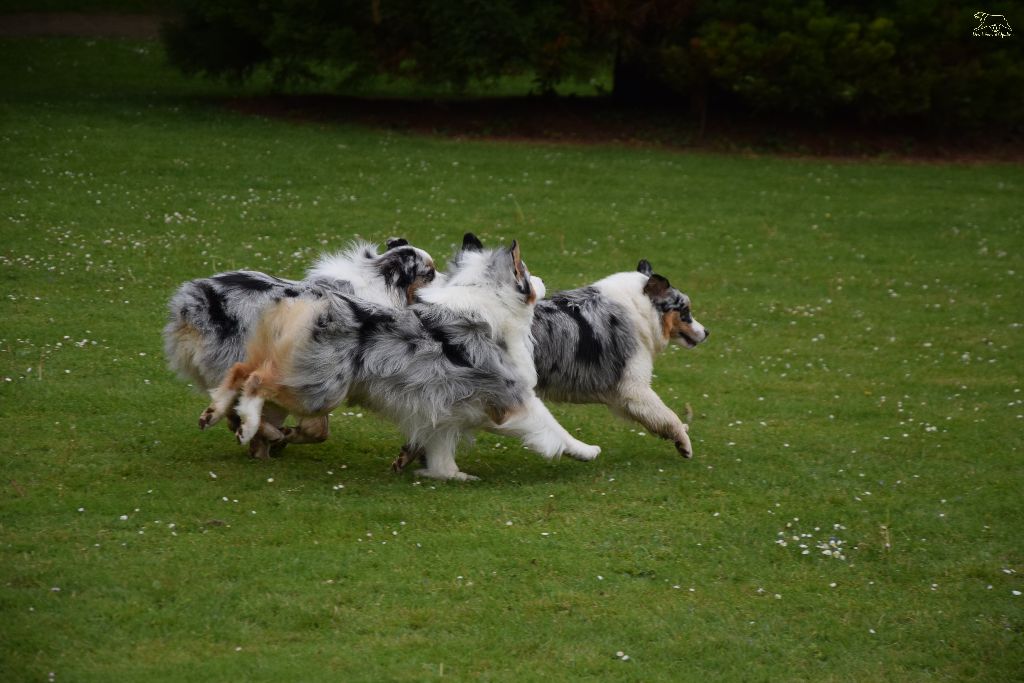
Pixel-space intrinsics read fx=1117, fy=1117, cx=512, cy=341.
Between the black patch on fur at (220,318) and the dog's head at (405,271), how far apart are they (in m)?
1.19

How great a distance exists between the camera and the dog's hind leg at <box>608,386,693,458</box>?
338 inches

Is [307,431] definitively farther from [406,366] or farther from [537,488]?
[537,488]

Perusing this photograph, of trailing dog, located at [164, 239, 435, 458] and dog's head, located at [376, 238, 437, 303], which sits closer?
trailing dog, located at [164, 239, 435, 458]

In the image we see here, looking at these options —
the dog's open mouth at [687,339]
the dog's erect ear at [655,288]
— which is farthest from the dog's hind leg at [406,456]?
the dog's open mouth at [687,339]

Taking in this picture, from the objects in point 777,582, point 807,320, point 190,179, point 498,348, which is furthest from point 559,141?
point 777,582

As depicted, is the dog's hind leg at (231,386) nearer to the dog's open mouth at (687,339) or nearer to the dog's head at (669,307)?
the dog's head at (669,307)

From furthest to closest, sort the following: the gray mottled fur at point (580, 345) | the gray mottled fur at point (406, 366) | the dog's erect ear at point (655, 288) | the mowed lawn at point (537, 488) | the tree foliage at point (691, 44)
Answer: the tree foliage at point (691, 44) < the dog's erect ear at point (655, 288) < the gray mottled fur at point (580, 345) < the gray mottled fur at point (406, 366) < the mowed lawn at point (537, 488)

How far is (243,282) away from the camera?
7.70 metres

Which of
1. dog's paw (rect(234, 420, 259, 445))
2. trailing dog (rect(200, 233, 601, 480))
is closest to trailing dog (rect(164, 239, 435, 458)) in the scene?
trailing dog (rect(200, 233, 601, 480))

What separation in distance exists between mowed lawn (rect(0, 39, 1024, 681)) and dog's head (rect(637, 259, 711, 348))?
921 millimetres

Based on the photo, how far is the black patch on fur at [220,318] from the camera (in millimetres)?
7543

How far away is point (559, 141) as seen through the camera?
2331cm

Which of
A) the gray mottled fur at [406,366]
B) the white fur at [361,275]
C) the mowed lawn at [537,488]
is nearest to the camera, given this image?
the mowed lawn at [537,488]

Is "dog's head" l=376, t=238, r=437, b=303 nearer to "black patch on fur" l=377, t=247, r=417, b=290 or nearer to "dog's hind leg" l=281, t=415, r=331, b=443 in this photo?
"black patch on fur" l=377, t=247, r=417, b=290
